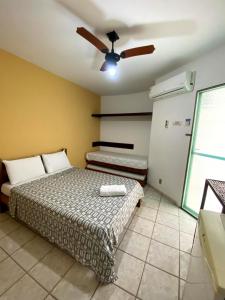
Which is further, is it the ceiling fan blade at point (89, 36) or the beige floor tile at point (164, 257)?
the beige floor tile at point (164, 257)

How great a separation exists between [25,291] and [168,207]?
→ 2.31 meters

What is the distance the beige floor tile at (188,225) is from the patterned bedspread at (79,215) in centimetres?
77

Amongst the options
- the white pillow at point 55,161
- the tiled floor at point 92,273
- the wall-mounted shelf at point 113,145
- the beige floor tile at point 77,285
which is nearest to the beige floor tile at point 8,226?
the tiled floor at point 92,273

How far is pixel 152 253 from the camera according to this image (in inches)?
65.2

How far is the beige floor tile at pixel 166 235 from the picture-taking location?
183 centimetres

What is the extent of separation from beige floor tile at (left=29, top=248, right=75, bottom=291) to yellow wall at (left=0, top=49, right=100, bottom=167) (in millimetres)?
1692

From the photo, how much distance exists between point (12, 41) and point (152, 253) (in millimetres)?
3231

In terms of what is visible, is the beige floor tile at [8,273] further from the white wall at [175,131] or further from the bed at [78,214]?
the white wall at [175,131]

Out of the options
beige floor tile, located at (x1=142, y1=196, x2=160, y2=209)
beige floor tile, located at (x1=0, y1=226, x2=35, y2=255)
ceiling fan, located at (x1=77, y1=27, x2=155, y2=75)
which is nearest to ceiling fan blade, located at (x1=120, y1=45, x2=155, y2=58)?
ceiling fan, located at (x1=77, y1=27, x2=155, y2=75)

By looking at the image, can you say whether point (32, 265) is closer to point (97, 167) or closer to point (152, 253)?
point (152, 253)

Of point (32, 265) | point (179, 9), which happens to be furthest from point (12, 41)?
point (32, 265)

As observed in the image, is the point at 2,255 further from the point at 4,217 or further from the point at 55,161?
the point at 55,161

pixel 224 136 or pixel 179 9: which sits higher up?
pixel 179 9

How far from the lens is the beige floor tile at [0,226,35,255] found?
1651 millimetres
